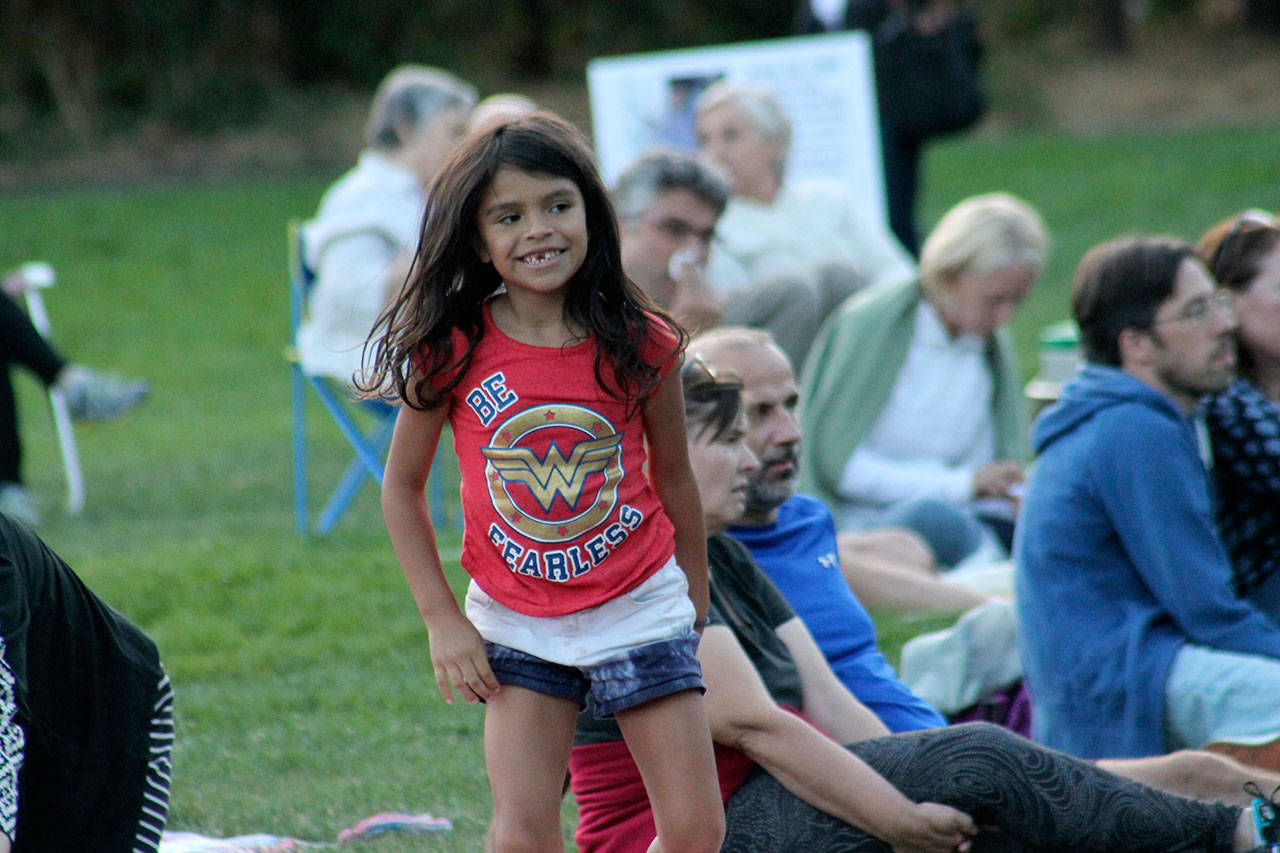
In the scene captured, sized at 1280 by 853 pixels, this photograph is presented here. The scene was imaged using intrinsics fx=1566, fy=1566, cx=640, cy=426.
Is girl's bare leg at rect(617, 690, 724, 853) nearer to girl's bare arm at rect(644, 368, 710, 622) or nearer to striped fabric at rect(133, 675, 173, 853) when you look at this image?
girl's bare arm at rect(644, 368, 710, 622)

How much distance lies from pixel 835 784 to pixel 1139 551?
102 centimetres

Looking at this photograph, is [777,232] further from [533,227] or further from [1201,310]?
[533,227]

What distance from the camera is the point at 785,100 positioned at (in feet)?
23.8

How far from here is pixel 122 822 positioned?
252cm

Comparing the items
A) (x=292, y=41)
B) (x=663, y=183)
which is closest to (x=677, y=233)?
(x=663, y=183)

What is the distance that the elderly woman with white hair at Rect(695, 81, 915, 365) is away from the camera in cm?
529

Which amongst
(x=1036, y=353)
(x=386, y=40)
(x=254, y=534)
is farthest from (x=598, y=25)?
(x=254, y=534)

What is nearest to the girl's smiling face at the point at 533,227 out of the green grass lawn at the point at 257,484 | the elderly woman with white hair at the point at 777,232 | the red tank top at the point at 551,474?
the red tank top at the point at 551,474

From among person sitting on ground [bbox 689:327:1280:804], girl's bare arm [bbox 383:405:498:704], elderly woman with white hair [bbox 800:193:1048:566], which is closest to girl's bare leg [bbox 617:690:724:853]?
girl's bare arm [bbox 383:405:498:704]

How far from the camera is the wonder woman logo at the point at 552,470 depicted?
7.24 ft

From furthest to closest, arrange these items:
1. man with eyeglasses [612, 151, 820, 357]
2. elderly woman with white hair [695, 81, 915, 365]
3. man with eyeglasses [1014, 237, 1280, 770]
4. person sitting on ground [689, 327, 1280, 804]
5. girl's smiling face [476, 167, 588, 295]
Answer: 1. elderly woman with white hair [695, 81, 915, 365]
2. man with eyeglasses [612, 151, 820, 357]
3. man with eyeglasses [1014, 237, 1280, 770]
4. person sitting on ground [689, 327, 1280, 804]
5. girl's smiling face [476, 167, 588, 295]

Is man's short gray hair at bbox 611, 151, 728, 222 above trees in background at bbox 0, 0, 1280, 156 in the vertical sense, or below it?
above

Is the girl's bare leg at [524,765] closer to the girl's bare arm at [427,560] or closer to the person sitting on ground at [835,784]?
the girl's bare arm at [427,560]

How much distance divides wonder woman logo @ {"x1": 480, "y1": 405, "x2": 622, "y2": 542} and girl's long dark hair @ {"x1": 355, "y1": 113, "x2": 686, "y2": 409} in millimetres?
76
